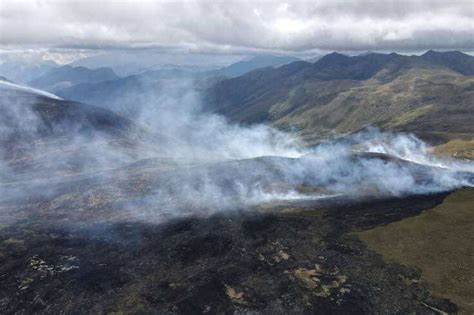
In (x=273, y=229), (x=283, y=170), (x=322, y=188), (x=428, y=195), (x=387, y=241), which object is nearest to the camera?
(x=387, y=241)

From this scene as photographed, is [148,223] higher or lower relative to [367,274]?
lower

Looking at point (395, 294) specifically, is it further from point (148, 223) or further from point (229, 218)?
point (148, 223)

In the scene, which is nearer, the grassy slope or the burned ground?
the burned ground

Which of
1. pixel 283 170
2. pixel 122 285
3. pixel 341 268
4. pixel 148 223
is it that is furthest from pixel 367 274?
pixel 283 170

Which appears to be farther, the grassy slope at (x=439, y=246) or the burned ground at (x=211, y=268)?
the grassy slope at (x=439, y=246)

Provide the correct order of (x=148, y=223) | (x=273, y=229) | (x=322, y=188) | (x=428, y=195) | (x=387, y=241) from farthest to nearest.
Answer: (x=322, y=188), (x=428, y=195), (x=148, y=223), (x=273, y=229), (x=387, y=241)
